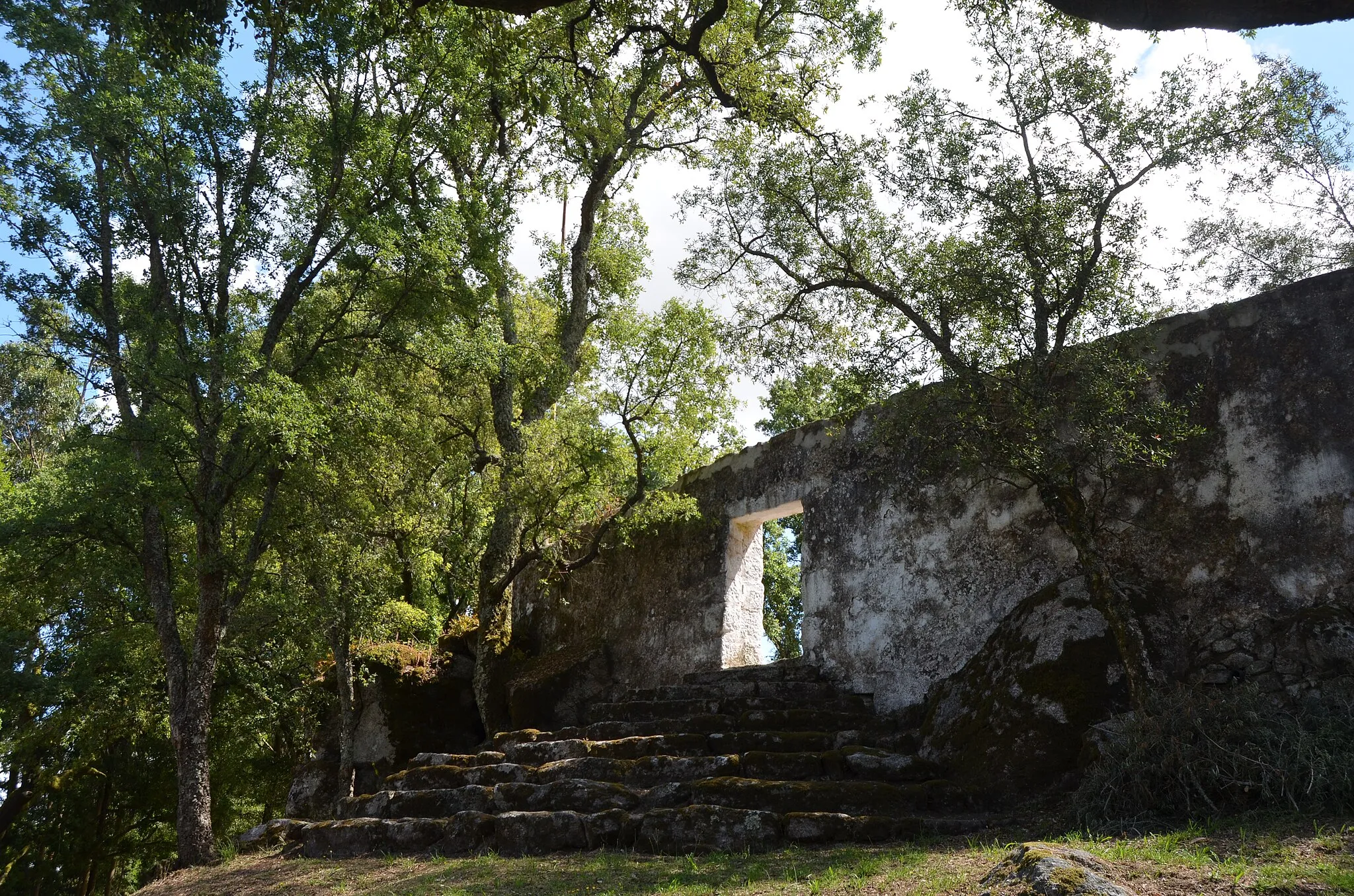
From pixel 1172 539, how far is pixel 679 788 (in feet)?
14.1

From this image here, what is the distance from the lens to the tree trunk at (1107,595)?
603cm

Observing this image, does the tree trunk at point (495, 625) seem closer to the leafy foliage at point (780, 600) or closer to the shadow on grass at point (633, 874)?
the shadow on grass at point (633, 874)

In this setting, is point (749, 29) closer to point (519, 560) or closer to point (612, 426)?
point (612, 426)

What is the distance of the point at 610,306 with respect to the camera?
15.2m

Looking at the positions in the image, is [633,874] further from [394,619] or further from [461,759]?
[394,619]

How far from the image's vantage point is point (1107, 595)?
6.34 meters

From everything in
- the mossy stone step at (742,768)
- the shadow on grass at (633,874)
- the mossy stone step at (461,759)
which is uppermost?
the mossy stone step at (461,759)

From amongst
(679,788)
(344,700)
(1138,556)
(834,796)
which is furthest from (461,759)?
(1138,556)

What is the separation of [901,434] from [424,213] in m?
6.00

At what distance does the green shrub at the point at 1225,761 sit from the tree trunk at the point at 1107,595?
1.13 ft

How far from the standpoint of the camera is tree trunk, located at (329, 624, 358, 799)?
10898 millimetres

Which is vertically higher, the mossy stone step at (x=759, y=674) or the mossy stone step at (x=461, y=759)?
the mossy stone step at (x=759, y=674)

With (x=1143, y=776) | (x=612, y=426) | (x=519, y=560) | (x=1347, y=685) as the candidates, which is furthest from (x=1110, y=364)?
(x=519, y=560)

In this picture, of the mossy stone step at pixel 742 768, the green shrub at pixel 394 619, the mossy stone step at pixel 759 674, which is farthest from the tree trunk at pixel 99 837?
A: the mossy stone step at pixel 742 768
